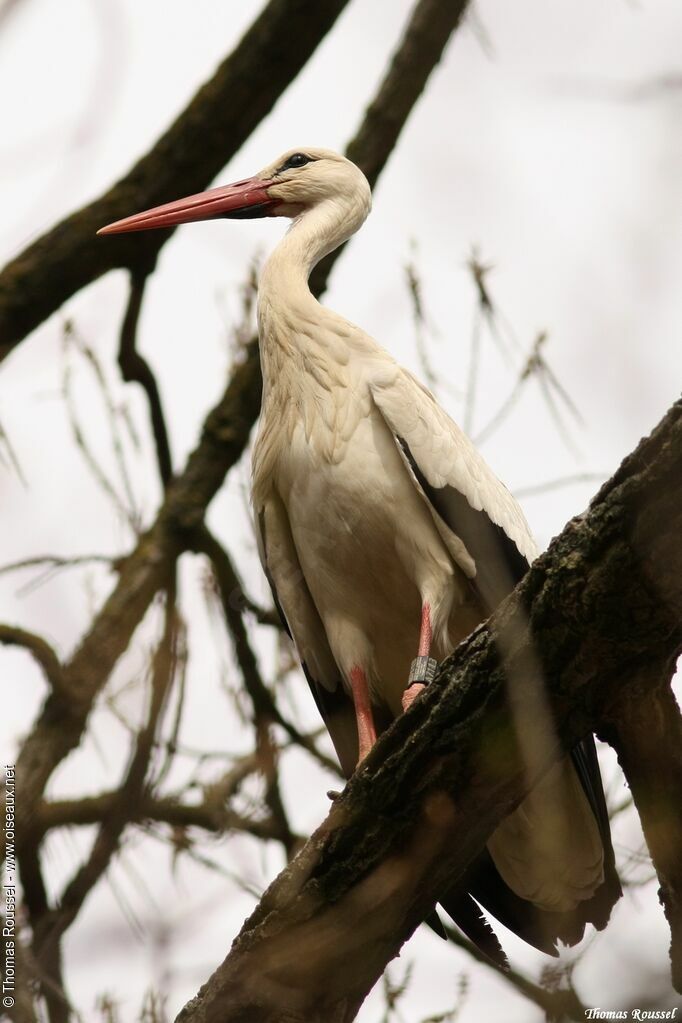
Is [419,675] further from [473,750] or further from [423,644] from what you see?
[473,750]

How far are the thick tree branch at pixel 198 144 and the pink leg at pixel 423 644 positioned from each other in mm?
2778

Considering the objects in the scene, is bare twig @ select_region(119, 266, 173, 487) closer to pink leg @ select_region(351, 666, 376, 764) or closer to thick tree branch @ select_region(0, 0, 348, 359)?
thick tree branch @ select_region(0, 0, 348, 359)

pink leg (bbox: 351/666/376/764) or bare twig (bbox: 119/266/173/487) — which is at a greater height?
bare twig (bbox: 119/266/173/487)

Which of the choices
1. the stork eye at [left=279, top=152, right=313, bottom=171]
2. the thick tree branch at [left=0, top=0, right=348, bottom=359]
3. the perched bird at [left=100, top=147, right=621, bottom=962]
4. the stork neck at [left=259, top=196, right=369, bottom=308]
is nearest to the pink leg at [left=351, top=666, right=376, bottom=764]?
the perched bird at [left=100, top=147, right=621, bottom=962]

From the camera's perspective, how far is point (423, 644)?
5355mm

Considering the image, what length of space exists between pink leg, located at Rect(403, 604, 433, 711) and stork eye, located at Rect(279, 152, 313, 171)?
2.71 metres

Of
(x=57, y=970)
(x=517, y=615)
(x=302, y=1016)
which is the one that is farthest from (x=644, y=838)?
(x=57, y=970)

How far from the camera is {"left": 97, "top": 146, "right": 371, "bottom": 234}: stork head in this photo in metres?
6.90

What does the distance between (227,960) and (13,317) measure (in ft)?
12.1

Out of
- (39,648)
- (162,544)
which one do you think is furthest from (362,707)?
(162,544)

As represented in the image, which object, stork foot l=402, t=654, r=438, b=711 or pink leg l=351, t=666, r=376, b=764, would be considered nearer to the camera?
stork foot l=402, t=654, r=438, b=711

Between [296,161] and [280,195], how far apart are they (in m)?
0.22

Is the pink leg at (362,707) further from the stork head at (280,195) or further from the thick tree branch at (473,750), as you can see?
the stork head at (280,195)

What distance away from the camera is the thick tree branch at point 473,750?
350cm
